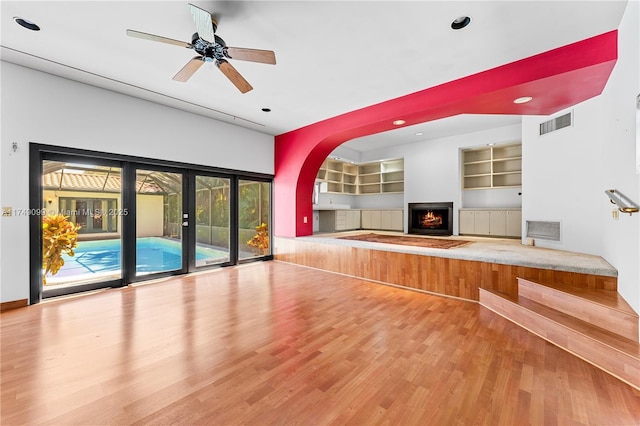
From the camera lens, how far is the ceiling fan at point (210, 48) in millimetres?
2299

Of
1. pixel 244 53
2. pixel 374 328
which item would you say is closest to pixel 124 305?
pixel 374 328

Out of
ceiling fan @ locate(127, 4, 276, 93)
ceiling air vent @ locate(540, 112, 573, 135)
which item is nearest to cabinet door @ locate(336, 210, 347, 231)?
ceiling air vent @ locate(540, 112, 573, 135)

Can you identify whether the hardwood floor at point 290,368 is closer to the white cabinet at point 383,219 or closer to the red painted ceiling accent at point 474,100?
the red painted ceiling accent at point 474,100

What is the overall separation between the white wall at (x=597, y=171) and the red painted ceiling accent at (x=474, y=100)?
9.3 inches

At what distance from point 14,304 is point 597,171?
7.99m

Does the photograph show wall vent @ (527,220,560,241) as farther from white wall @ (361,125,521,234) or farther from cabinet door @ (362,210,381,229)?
cabinet door @ (362,210,381,229)

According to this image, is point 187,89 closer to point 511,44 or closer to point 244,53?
point 244,53

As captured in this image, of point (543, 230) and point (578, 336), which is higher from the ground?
point (543, 230)

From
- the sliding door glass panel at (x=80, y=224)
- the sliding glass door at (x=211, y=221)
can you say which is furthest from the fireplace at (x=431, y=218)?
the sliding door glass panel at (x=80, y=224)

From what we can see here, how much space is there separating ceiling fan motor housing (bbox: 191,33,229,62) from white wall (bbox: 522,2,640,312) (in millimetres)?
3614

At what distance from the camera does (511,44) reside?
2.90 meters

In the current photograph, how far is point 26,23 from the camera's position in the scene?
2684 millimetres

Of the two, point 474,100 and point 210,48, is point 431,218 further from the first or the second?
point 210,48

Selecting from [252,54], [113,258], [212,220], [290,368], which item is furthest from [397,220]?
[113,258]
